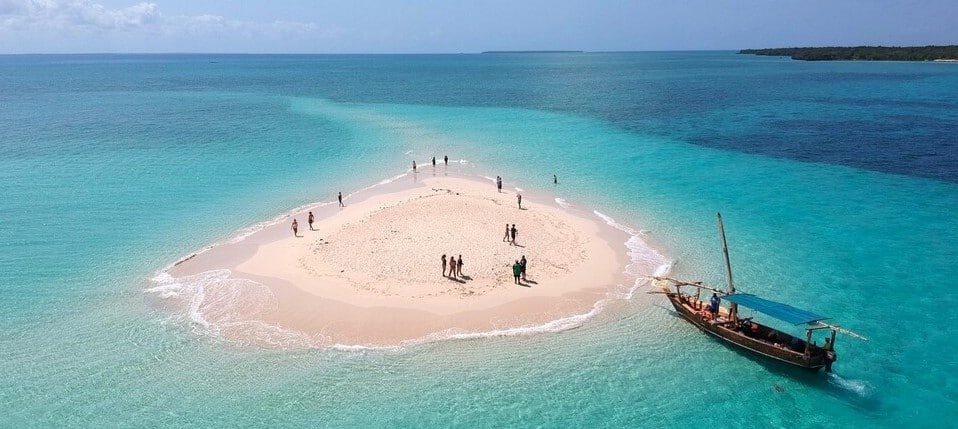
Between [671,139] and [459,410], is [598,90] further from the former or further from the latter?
[459,410]

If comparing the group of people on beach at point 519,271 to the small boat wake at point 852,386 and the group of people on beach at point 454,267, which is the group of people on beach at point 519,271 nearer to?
the group of people on beach at point 454,267

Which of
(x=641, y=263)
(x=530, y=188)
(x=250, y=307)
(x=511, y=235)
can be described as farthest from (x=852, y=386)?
(x=530, y=188)

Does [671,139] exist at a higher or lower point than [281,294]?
higher

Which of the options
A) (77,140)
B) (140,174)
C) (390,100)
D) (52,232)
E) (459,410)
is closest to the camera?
(459,410)

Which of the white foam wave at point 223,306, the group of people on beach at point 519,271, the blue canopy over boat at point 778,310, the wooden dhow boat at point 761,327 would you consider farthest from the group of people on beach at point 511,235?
the white foam wave at point 223,306

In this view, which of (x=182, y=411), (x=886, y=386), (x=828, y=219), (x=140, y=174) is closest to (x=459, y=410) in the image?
(x=182, y=411)

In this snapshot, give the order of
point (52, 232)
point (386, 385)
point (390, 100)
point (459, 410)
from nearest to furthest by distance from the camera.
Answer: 1. point (459, 410)
2. point (386, 385)
3. point (52, 232)
4. point (390, 100)
